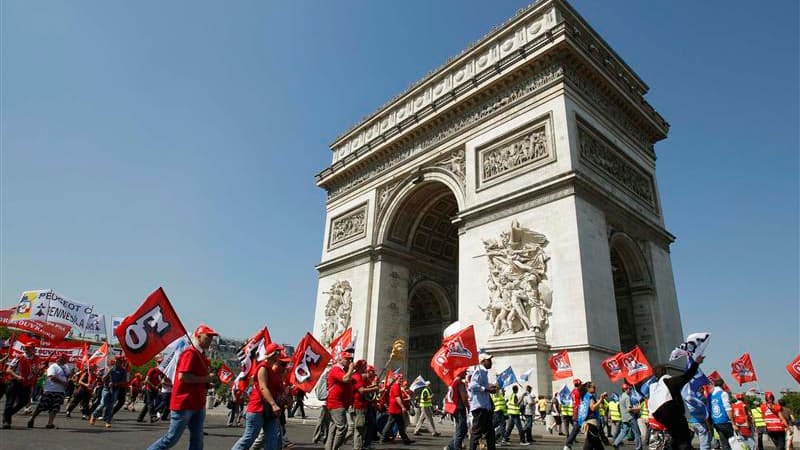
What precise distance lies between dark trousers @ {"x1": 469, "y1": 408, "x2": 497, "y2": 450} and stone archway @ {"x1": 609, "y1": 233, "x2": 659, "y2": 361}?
12237mm

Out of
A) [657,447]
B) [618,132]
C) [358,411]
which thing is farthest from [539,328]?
[618,132]

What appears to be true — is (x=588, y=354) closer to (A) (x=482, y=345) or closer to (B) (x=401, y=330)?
(A) (x=482, y=345)

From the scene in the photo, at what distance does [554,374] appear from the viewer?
42.8 feet

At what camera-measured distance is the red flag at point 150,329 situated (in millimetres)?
5297

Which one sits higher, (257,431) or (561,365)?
(561,365)

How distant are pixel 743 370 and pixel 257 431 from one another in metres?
12.8

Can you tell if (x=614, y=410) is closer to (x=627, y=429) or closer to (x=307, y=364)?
(x=627, y=429)

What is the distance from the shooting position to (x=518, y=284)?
15.2 metres

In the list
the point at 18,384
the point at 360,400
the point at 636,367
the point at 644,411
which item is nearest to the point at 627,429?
the point at 644,411

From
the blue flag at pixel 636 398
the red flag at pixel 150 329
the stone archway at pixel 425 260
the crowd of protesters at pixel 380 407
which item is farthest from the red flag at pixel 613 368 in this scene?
the stone archway at pixel 425 260

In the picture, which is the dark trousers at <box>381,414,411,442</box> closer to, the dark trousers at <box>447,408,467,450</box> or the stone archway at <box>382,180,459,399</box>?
the dark trousers at <box>447,408,467,450</box>

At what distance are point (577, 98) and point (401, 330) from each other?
12.3 m

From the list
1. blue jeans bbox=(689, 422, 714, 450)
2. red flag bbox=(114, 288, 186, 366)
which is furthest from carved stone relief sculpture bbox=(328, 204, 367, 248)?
blue jeans bbox=(689, 422, 714, 450)

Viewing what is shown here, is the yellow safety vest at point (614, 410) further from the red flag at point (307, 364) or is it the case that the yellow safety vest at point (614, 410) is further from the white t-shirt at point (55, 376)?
the white t-shirt at point (55, 376)
